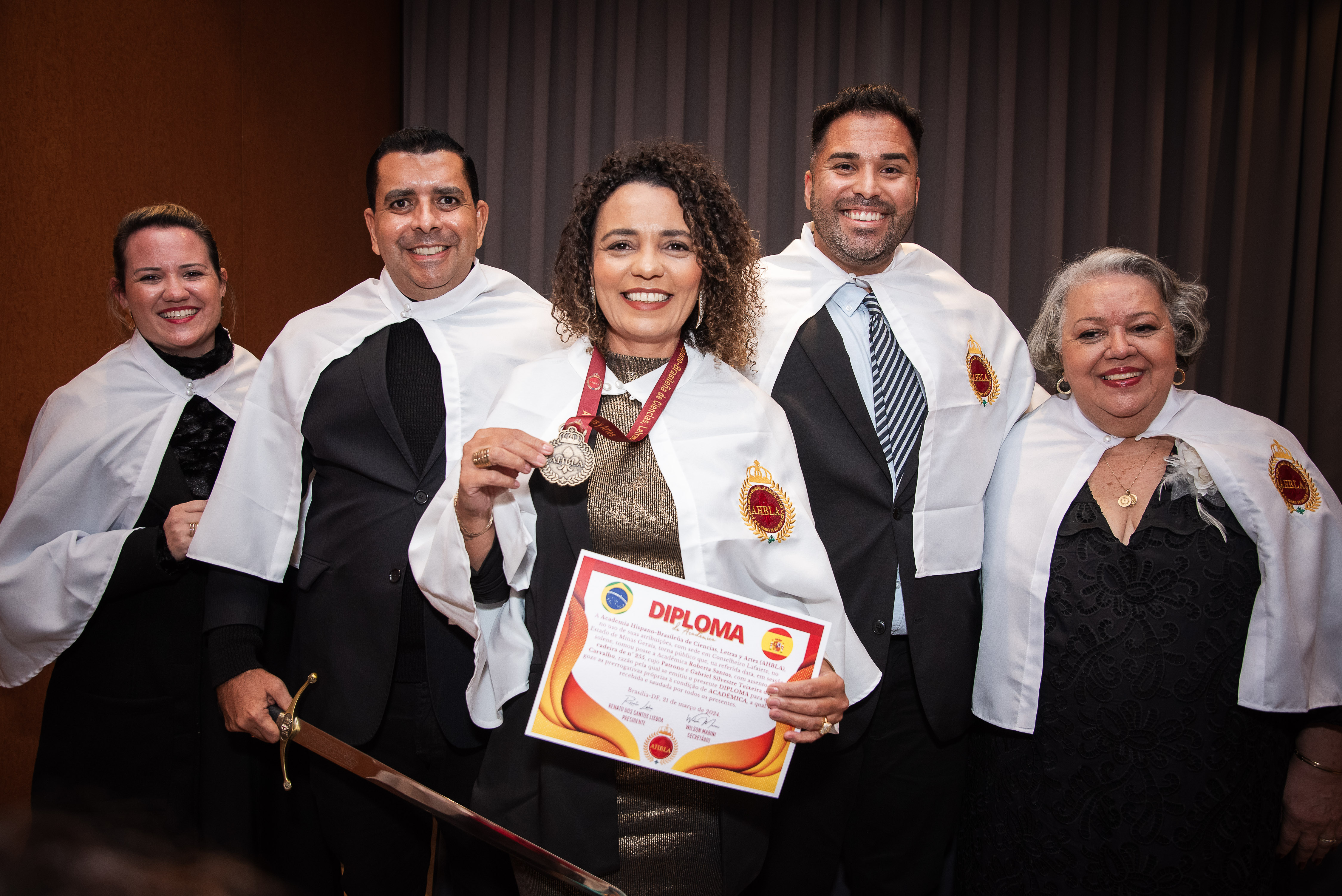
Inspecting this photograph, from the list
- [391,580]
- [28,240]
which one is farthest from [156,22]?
[391,580]

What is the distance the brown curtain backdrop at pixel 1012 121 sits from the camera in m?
4.18

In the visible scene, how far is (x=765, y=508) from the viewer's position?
1.53m

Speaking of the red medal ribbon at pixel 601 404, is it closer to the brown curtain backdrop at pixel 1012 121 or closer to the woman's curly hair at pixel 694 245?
the woman's curly hair at pixel 694 245

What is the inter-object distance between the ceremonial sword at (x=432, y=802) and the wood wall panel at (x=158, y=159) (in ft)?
3.01

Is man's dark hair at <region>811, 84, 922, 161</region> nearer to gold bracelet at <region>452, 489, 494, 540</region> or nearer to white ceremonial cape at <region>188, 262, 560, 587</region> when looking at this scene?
white ceremonial cape at <region>188, 262, 560, 587</region>

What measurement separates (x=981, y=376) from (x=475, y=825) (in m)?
1.56

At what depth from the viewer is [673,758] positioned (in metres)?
1.33

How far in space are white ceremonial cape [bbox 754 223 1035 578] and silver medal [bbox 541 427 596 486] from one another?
0.70m

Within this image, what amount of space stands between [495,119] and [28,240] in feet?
8.58

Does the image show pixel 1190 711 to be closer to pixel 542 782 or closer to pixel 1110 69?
pixel 542 782

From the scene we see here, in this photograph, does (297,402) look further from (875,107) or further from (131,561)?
(875,107)

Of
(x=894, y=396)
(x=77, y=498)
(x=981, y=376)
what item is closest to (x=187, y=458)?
(x=77, y=498)

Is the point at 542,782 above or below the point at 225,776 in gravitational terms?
above

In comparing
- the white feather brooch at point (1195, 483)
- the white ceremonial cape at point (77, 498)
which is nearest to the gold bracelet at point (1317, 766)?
the white feather brooch at point (1195, 483)
